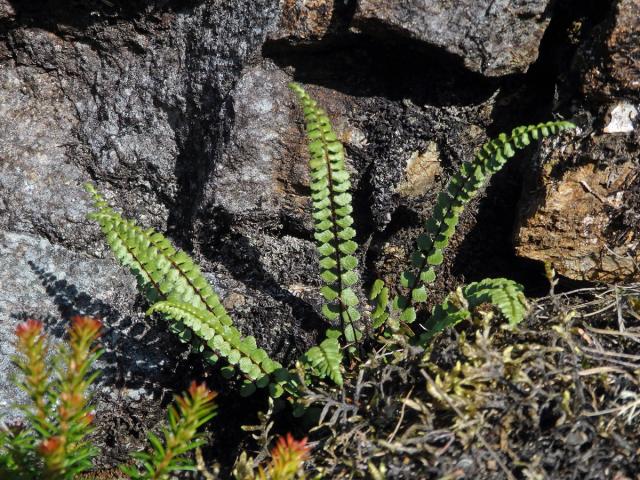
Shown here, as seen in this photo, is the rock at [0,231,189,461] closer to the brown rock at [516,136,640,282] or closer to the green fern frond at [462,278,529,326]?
the green fern frond at [462,278,529,326]

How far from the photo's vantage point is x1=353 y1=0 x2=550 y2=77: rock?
2.63m

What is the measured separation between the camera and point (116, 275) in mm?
3125

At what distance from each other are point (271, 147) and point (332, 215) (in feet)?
1.56

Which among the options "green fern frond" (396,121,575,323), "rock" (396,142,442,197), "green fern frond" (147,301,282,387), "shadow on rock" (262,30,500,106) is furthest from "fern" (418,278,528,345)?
"shadow on rock" (262,30,500,106)

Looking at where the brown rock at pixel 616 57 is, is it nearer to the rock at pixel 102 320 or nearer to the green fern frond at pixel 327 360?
the green fern frond at pixel 327 360

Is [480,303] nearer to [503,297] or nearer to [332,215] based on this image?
[503,297]

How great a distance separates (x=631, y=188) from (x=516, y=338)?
774mm

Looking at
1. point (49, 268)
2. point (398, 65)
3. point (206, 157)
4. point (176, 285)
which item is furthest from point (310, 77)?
point (49, 268)

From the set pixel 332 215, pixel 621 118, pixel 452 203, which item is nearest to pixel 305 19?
pixel 332 215

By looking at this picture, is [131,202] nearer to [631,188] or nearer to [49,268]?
[49,268]

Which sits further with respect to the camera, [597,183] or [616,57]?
[597,183]

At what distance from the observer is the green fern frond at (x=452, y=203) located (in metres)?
2.42

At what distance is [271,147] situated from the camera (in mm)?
2979

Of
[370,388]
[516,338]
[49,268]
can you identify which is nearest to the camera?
[516,338]
